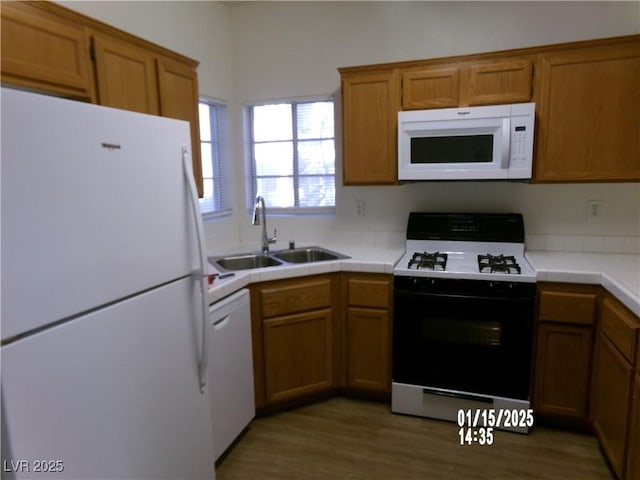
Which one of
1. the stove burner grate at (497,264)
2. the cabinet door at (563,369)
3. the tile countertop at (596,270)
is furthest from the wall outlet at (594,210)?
the cabinet door at (563,369)

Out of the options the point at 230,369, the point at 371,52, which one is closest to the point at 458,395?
the point at 230,369

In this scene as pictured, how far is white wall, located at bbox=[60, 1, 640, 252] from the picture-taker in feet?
8.50

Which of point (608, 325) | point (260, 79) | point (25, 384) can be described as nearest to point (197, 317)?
point (25, 384)

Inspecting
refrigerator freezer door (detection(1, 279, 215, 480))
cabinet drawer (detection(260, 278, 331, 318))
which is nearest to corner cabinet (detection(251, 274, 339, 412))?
cabinet drawer (detection(260, 278, 331, 318))

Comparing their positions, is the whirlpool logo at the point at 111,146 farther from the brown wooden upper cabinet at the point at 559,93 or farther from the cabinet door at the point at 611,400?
the cabinet door at the point at 611,400

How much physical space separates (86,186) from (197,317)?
0.69 m

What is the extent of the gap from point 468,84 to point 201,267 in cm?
192

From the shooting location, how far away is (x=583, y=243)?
2695 mm

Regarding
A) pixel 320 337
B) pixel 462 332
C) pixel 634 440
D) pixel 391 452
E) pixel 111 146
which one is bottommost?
pixel 391 452

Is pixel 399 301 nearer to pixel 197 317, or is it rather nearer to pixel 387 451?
pixel 387 451

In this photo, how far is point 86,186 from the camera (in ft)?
3.57

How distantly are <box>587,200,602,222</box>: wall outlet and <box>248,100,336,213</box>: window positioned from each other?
5.71 feet

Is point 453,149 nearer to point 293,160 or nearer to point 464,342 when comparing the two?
point 464,342

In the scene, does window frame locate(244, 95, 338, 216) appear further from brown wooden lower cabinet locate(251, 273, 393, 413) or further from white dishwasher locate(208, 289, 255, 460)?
white dishwasher locate(208, 289, 255, 460)
